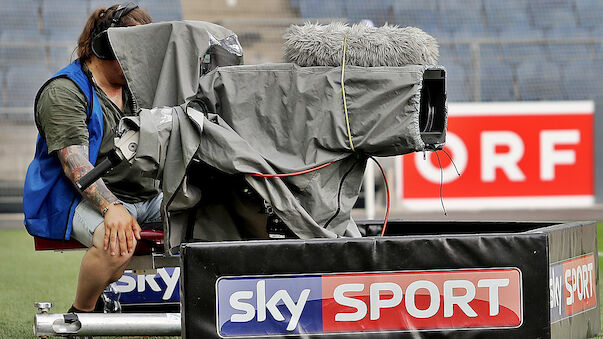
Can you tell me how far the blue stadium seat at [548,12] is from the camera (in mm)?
10758

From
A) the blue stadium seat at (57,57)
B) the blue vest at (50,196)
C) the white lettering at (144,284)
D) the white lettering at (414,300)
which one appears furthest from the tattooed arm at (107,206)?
the blue stadium seat at (57,57)

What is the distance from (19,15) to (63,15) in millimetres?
461

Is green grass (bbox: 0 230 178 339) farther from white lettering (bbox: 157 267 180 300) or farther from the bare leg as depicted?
the bare leg

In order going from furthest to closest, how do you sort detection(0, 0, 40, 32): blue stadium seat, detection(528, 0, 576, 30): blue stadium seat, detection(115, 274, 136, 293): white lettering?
detection(528, 0, 576, 30): blue stadium seat < detection(0, 0, 40, 32): blue stadium seat < detection(115, 274, 136, 293): white lettering

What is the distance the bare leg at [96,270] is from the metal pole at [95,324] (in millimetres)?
122

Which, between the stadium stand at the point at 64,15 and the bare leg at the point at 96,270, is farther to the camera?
the stadium stand at the point at 64,15

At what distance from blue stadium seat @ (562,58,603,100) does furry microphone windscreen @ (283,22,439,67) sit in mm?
7640

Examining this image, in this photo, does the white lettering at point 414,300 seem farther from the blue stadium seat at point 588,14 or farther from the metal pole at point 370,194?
the blue stadium seat at point 588,14

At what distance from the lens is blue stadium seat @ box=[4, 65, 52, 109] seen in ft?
31.9

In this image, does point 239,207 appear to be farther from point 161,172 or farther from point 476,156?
point 476,156

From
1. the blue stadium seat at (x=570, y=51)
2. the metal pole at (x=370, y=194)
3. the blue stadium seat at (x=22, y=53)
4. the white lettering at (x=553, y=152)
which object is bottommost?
the metal pole at (x=370, y=194)

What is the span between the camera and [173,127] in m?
2.50

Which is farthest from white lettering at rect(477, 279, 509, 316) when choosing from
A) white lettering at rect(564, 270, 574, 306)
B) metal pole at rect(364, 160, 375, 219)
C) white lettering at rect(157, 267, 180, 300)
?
metal pole at rect(364, 160, 375, 219)

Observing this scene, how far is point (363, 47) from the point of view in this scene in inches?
101
